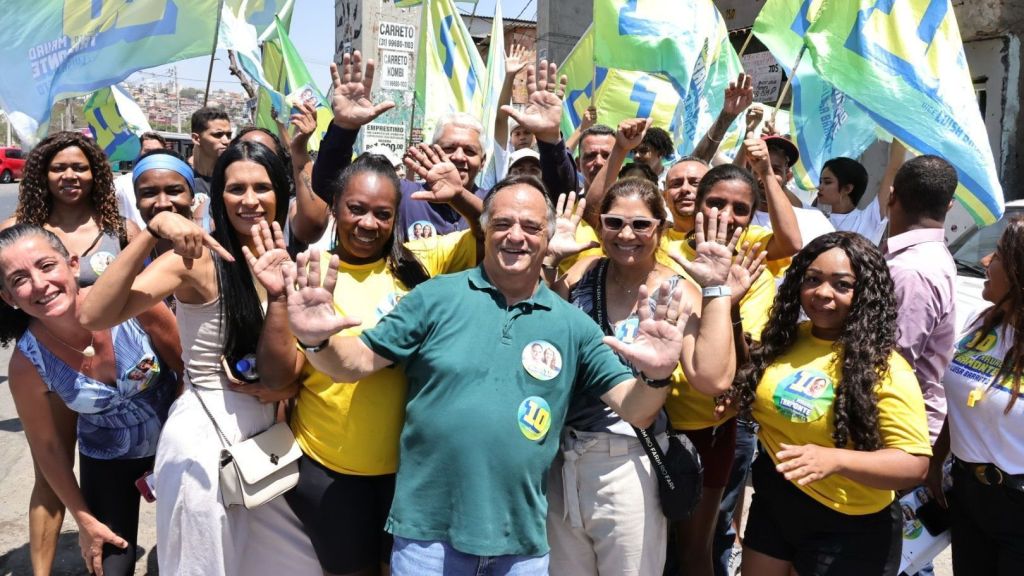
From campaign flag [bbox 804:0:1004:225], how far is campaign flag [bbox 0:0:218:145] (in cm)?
372

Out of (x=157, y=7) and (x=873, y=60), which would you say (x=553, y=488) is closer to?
(x=873, y=60)

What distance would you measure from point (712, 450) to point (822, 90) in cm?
349

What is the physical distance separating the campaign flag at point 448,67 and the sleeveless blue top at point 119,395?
15.6ft

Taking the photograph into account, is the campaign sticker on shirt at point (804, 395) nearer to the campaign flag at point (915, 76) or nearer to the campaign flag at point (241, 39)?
the campaign flag at point (915, 76)

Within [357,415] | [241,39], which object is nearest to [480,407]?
[357,415]

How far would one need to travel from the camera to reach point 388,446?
8.27ft

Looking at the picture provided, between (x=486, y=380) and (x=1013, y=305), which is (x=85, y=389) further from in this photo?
(x=1013, y=305)

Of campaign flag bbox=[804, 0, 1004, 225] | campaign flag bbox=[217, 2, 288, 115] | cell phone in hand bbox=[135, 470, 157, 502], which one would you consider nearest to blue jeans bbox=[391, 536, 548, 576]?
cell phone in hand bbox=[135, 470, 157, 502]

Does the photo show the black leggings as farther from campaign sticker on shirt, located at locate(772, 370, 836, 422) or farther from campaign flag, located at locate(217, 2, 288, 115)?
campaign flag, located at locate(217, 2, 288, 115)

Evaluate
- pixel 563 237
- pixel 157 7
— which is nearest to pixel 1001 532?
pixel 563 237

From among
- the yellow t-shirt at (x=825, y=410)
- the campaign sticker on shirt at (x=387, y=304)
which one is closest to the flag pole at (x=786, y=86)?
the yellow t-shirt at (x=825, y=410)

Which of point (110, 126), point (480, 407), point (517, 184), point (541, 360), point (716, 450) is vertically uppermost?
point (517, 184)

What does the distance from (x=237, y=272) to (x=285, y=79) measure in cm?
647

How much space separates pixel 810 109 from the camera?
552 centimetres
